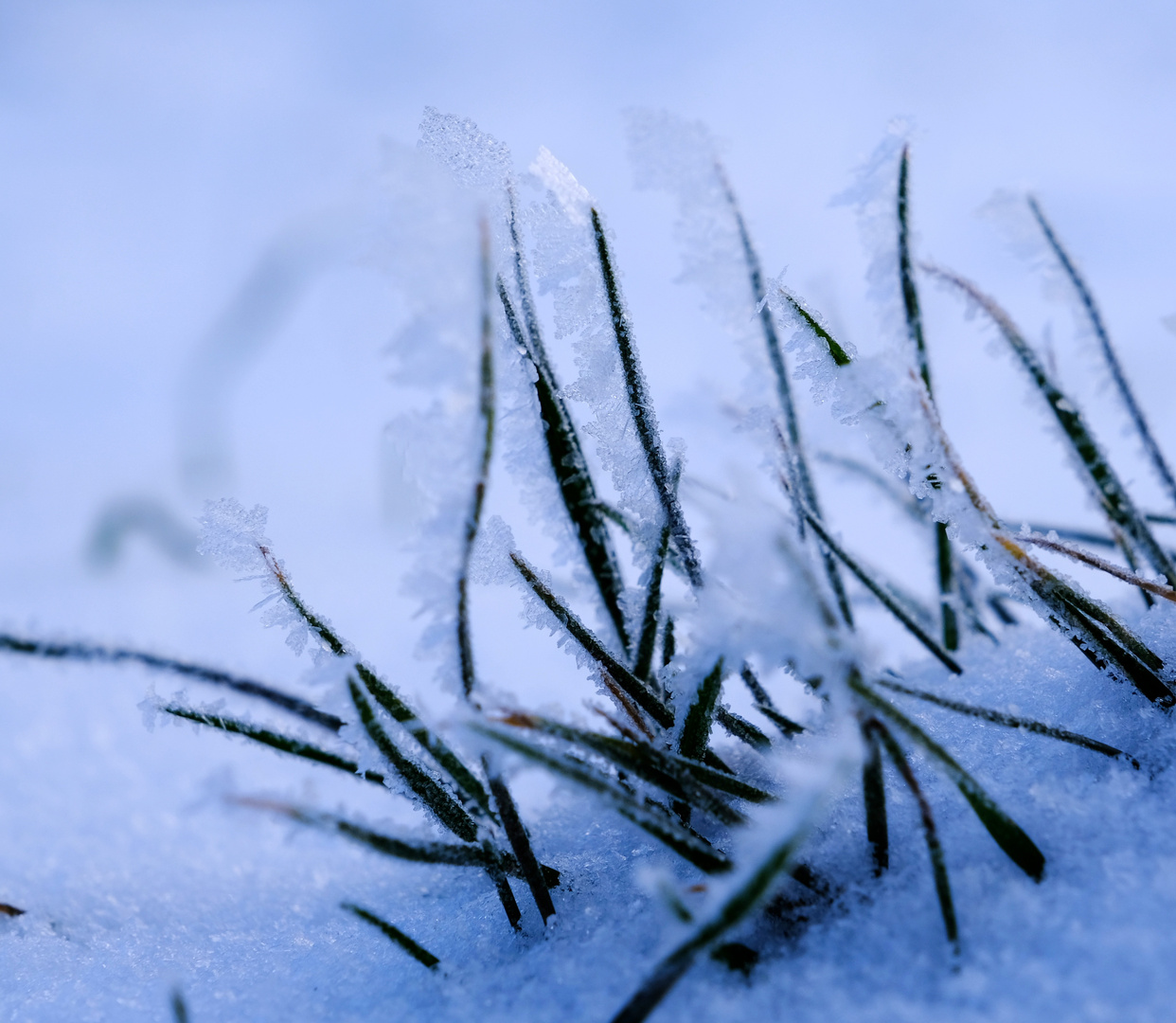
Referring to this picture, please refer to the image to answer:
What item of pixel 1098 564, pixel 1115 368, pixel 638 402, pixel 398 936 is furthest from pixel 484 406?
pixel 1115 368

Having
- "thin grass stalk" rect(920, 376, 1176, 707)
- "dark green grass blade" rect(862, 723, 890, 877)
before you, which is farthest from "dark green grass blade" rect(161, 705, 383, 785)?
"thin grass stalk" rect(920, 376, 1176, 707)

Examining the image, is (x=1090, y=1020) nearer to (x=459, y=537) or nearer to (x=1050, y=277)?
(x=459, y=537)

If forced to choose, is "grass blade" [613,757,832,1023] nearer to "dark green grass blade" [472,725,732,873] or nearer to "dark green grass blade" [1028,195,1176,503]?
"dark green grass blade" [472,725,732,873]

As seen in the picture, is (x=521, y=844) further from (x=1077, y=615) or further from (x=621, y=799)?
(x=1077, y=615)

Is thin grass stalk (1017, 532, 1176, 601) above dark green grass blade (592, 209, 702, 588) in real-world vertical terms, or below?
below

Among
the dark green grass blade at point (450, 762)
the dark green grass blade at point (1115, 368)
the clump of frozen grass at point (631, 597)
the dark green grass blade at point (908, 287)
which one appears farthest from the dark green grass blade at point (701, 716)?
the dark green grass blade at point (1115, 368)

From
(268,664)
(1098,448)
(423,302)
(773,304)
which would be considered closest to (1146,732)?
(1098,448)

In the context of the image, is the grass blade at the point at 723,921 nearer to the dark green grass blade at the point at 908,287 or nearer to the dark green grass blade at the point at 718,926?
the dark green grass blade at the point at 718,926
